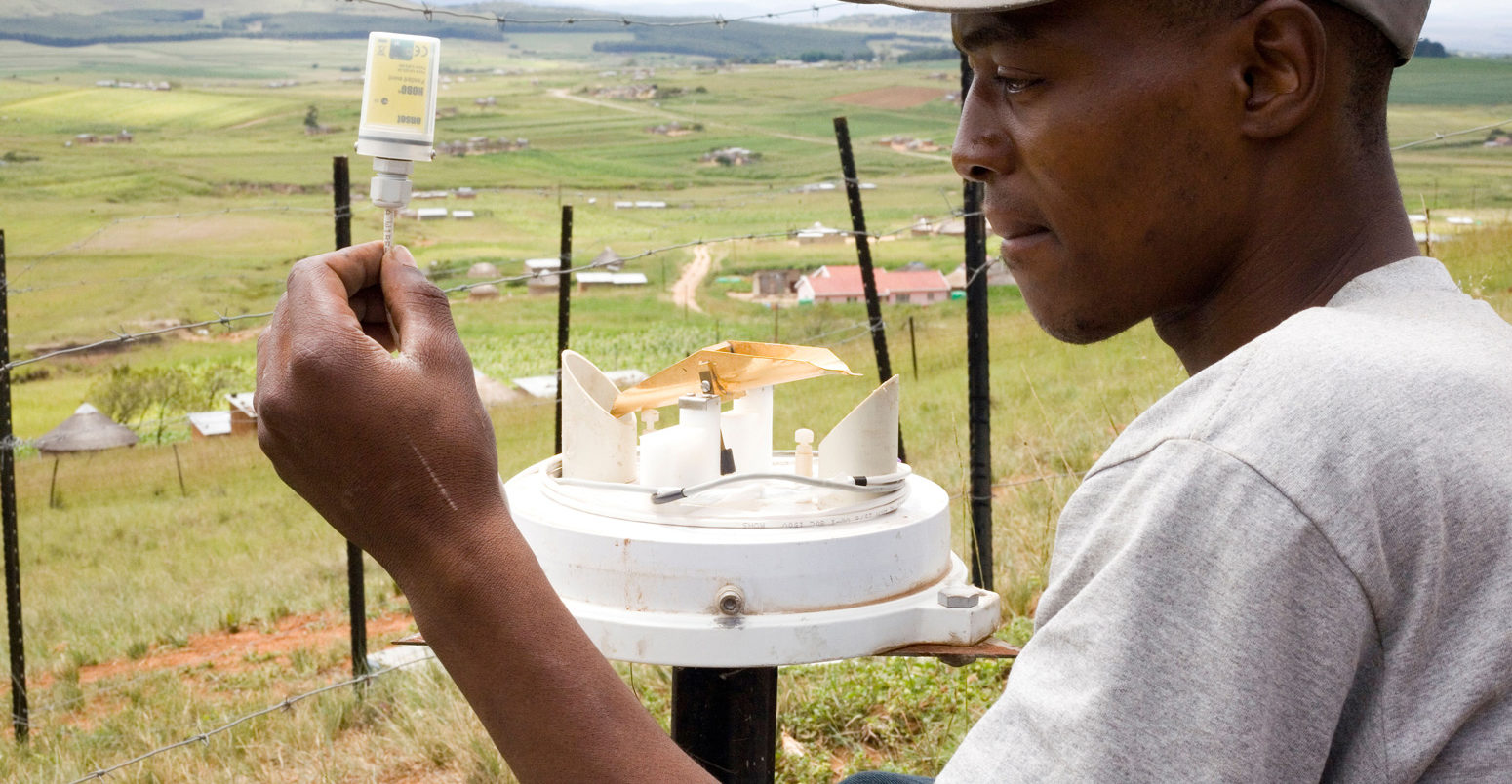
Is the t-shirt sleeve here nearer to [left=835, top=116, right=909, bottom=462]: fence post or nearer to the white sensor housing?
the white sensor housing

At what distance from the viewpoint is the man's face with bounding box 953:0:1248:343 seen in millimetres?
970

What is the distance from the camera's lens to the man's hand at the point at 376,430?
97cm

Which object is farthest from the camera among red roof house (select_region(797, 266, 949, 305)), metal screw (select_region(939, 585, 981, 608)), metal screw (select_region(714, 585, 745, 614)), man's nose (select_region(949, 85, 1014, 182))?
red roof house (select_region(797, 266, 949, 305))

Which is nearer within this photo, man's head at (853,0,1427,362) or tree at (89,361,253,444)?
man's head at (853,0,1427,362)

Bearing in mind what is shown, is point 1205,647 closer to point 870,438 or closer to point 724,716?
point 870,438

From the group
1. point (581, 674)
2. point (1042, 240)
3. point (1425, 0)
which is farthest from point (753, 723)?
point (1425, 0)

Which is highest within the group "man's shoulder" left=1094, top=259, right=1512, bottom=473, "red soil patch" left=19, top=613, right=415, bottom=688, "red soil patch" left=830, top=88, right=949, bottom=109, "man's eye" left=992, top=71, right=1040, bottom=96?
"red soil patch" left=830, top=88, right=949, bottom=109

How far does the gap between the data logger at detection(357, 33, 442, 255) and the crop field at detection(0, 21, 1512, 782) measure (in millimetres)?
2217

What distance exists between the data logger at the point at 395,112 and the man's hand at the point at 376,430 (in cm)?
39

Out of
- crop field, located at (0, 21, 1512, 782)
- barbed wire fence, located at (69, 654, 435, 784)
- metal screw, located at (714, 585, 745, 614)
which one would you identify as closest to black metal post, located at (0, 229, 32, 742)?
crop field, located at (0, 21, 1512, 782)

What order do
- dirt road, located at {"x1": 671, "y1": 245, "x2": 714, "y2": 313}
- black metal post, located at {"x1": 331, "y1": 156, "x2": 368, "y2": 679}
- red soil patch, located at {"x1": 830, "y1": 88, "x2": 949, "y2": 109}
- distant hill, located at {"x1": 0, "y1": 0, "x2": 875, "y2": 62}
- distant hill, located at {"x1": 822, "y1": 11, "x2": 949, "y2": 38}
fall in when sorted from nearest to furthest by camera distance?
black metal post, located at {"x1": 331, "y1": 156, "x2": 368, "y2": 679} → dirt road, located at {"x1": 671, "y1": 245, "x2": 714, "y2": 313} → red soil patch, located at {"x1": 830, "y1": 88, "x2": 949, "y2": 109} → distant hill, located at {"x1": 0, "y1": 0, "x2": 875, "y2": 62} → distant hill, located at {"x1": 822, "y1": 11, "x2": 949, "y2": 38}

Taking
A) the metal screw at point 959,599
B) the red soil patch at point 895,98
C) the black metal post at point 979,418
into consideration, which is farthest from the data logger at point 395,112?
the red soil patch at point 895,98

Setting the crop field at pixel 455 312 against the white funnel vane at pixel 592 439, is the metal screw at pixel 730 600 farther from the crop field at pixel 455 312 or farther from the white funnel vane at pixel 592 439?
the crop field at pixel 455 312

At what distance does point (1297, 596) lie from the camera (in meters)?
0.73
